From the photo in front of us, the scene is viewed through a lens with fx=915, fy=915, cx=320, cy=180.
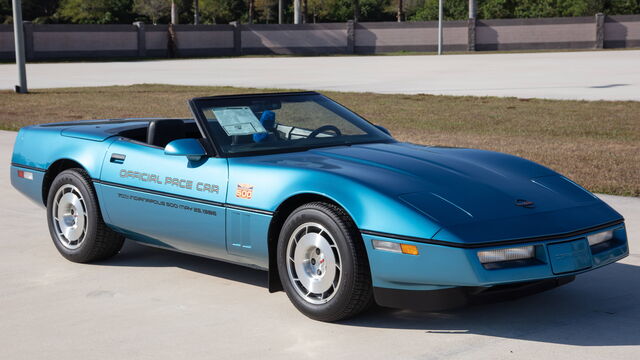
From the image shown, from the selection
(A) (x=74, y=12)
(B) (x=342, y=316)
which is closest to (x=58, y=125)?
(B) (x=342, y=316)

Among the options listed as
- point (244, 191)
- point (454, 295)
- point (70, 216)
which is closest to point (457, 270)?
point (454, 295)

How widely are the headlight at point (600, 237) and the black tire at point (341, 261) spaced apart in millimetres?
1182

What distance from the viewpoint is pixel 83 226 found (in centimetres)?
629

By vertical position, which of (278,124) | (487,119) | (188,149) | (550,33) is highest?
(278,124)

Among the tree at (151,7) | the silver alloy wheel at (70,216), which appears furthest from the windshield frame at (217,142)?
the tree at (151,7)

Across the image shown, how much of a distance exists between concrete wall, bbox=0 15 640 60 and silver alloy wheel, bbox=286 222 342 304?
5178cm

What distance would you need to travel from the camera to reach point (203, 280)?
5.86m

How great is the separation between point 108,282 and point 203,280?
0.60 m

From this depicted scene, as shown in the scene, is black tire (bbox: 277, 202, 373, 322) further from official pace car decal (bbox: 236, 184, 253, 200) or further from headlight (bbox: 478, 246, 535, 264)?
headlight (bbox: 478, 246, 535, 264)

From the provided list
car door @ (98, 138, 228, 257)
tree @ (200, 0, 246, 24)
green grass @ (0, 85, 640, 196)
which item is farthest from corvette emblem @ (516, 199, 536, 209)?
tree @ (200, 0, 246, 24)

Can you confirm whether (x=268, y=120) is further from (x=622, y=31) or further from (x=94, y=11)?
(x=94, y=11)

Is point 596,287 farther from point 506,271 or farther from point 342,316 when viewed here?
point 342,316

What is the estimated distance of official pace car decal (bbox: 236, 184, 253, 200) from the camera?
5184 mm

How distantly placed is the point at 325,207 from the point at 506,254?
97 cm
